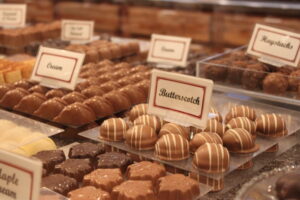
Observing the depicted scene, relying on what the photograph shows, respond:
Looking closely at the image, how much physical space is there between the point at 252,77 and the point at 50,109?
37.3 inches

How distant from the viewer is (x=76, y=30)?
10.4 feet

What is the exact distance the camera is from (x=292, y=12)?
4.08 metres

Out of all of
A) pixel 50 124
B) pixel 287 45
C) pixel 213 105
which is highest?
pixel 287 45

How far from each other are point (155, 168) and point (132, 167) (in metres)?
0.08

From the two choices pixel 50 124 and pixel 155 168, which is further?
pixel 50 124

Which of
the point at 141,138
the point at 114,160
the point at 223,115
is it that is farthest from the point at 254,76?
the point at 114,160

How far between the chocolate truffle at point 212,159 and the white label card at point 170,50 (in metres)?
1.15

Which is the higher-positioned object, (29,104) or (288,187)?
(288,187)

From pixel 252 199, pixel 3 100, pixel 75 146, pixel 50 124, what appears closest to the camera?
pixel 252 199

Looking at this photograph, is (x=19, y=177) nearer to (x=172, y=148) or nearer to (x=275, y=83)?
(x=172, y=148)

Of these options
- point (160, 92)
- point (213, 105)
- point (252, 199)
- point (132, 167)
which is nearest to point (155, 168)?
point (132, 167)

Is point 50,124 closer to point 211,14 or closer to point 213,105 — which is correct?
point 213,105

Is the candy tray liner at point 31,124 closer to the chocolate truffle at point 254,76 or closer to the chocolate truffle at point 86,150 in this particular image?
the chocolate truffle at point 86,150

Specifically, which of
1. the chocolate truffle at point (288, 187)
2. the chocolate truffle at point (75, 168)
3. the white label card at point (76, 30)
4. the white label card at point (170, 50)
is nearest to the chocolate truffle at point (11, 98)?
the chocolate truffle at point (75, 168)
